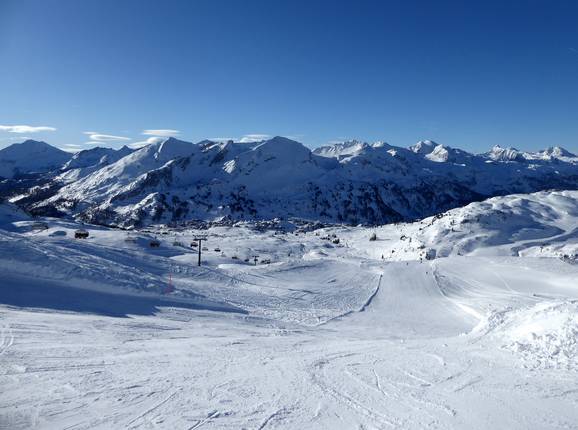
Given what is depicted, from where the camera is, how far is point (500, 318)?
19656 millimetres

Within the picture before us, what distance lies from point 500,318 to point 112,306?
20.4 meters

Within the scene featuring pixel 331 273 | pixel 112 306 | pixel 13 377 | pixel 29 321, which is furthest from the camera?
pixel 331 273

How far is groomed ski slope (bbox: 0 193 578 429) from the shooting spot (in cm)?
891

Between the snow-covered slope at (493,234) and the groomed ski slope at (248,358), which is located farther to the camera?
the snow-covered slope at (493,234)

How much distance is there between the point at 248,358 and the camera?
1326cm

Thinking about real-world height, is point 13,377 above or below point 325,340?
above

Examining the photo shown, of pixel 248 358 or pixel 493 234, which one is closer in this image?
pixel 248 358

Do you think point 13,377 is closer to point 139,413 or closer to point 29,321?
point 139,413

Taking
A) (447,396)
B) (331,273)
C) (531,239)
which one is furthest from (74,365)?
(531,239)

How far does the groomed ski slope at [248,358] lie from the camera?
29.2 feet

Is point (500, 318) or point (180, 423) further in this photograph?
point (500, 318)

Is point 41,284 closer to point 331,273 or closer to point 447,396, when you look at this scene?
point 447,396

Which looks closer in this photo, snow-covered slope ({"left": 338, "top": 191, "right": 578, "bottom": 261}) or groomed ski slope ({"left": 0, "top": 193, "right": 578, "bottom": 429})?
groomed ski slope ({"left": 0, "top": 193, "right": 578, "bottom": 429})

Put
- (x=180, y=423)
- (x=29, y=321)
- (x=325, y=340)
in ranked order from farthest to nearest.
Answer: (x=325, y=340)
(x=29, y=321)
(x=180, y=423)
